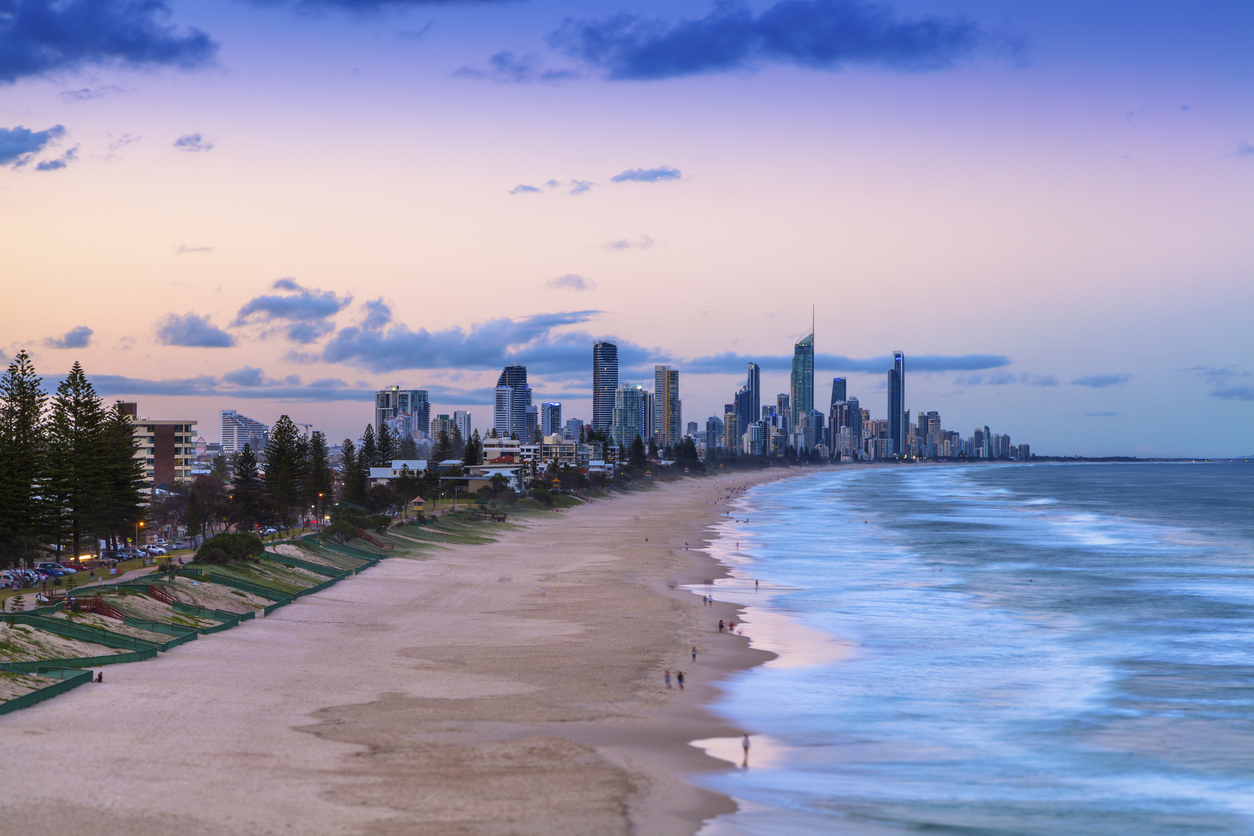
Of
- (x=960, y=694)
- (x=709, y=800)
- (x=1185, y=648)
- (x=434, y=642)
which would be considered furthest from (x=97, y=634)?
(x=1185, y=648)

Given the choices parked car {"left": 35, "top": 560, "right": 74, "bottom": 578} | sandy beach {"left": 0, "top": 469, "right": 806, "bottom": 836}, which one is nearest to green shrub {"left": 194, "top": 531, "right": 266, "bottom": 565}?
sandy beach {"left": 0, "top": 469, "right": 806, "bottom": 836}

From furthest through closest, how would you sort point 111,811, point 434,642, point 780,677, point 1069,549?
point 1069,549 < point 434,642 < point 780,677 < point 111,811

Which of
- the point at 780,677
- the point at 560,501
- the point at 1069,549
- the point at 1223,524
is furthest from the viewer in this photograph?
the point at 560,501

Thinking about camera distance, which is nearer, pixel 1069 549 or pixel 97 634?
pixel 97 634

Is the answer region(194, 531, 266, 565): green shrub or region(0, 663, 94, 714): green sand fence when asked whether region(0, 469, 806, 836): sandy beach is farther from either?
region(194, 531, 266, 565): green shrub

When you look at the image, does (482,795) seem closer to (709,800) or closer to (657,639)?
(709,800)
